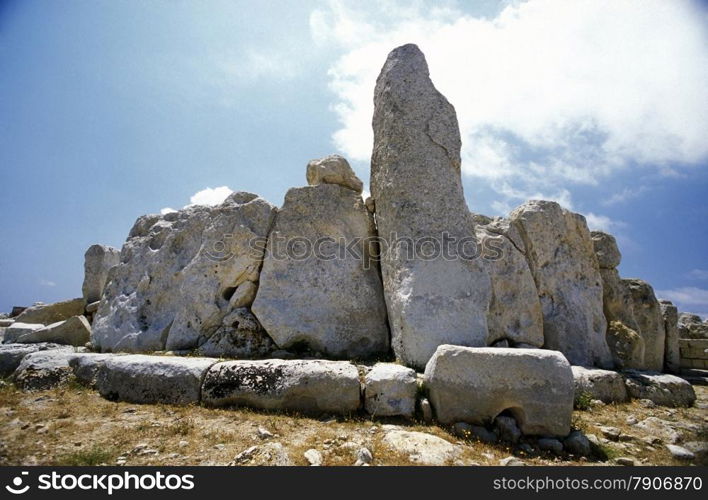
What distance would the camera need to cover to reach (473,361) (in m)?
4.12

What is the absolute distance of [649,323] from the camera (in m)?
7.68

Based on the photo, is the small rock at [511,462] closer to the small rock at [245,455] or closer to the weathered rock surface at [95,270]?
the small rock at [245,455]

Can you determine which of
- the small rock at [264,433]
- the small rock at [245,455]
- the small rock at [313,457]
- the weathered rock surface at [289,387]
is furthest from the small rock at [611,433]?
the small rock at [245,455]

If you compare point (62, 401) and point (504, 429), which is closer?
point (504, 429)

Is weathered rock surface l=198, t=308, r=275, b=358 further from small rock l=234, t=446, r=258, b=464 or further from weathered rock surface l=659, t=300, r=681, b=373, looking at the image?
weathered rock surface l=659, t=300, r=681, b=373

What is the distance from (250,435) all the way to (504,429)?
2607 millimetres

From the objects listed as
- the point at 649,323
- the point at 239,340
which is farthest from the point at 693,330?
the point at 239,340

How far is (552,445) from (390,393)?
1685 mm

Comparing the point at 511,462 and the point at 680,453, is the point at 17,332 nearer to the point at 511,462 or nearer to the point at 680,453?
the point at 511,462

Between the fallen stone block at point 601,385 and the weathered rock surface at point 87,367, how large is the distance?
6.69 meters

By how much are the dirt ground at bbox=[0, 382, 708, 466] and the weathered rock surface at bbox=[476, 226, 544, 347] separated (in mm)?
1582
